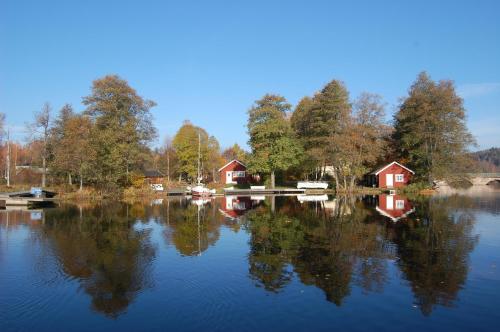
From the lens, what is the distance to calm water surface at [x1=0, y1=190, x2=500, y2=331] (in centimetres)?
973

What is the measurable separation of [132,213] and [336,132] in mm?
33602

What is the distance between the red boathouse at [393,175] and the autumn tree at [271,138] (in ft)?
42.4

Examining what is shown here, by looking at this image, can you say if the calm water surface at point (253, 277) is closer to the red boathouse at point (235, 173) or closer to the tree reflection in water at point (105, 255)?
the tree reflection in water at point (105, 255)

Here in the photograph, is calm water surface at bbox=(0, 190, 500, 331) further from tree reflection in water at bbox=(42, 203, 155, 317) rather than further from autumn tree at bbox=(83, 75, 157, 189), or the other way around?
autumn tree at bbox=(83, 75, 157, 189)

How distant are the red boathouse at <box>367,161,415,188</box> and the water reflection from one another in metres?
31.8

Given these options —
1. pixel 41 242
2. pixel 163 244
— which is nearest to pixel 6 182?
pixel 41 242

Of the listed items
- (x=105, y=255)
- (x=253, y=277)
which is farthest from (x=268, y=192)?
(x=253, y=277)

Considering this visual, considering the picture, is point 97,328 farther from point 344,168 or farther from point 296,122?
point 296,122

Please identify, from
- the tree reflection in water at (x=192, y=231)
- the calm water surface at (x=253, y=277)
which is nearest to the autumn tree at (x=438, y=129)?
the calm water surface at (x=253, y=277)

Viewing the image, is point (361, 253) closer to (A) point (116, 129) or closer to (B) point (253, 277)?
(B) point (253, 277)

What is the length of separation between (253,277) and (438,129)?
5046cm

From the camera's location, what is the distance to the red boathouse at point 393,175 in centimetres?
6212

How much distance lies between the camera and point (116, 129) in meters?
47.8

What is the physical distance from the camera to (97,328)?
30.6 feet
